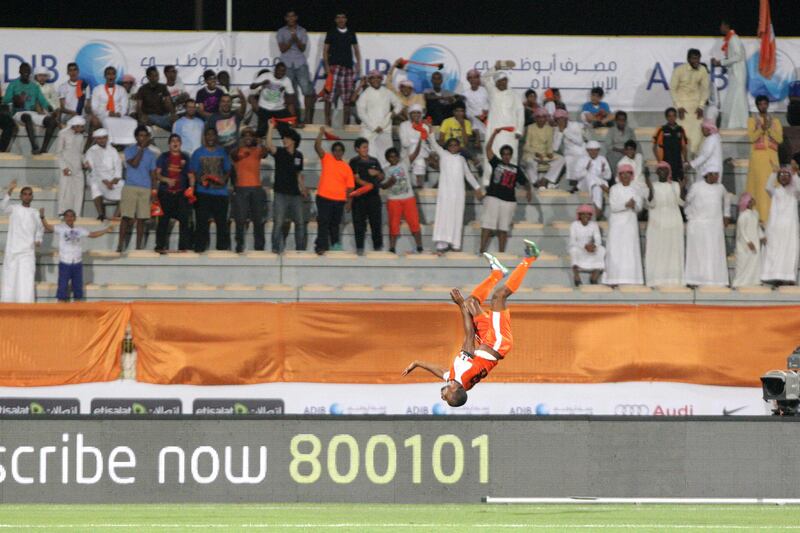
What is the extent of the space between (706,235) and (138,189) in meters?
9.38

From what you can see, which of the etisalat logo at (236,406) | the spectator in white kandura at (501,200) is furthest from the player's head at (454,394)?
the spectator in white kandura at (501,200)

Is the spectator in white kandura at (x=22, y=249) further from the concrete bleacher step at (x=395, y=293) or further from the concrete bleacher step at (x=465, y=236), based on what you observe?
the concrete bleacher step at (x=465, y=236)

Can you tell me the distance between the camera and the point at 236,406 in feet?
68.0

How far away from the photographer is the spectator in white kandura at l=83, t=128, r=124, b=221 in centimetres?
2452

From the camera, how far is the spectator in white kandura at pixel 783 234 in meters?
24.1

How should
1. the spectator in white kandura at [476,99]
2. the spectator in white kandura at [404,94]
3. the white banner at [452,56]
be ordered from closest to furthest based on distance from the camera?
1. the spectator in white kandura at [404,94]
2. the spectator in white kandura at [476,99]
3. the white banner at [452,56]

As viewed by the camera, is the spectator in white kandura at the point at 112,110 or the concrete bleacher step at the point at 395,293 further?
the spectator in white kandura at the point at 112,110

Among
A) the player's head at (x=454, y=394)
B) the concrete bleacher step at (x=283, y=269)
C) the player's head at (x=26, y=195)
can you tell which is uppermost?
the player's head at (x=26, y=195)

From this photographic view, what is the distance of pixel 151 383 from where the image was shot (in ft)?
68.2

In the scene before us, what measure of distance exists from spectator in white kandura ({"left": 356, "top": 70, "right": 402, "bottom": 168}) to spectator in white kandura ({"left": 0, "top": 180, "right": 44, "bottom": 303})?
5943 millimetres

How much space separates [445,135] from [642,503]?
33.7ft

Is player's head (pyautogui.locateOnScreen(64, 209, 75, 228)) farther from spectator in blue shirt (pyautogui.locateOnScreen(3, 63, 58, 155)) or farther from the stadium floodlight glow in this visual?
the stadium floodlight glow

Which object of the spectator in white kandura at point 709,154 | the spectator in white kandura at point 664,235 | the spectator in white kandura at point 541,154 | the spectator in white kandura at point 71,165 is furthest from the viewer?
the spectator in white kandura at point 541,154

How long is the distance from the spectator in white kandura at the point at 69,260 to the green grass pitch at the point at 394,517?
7.02m
